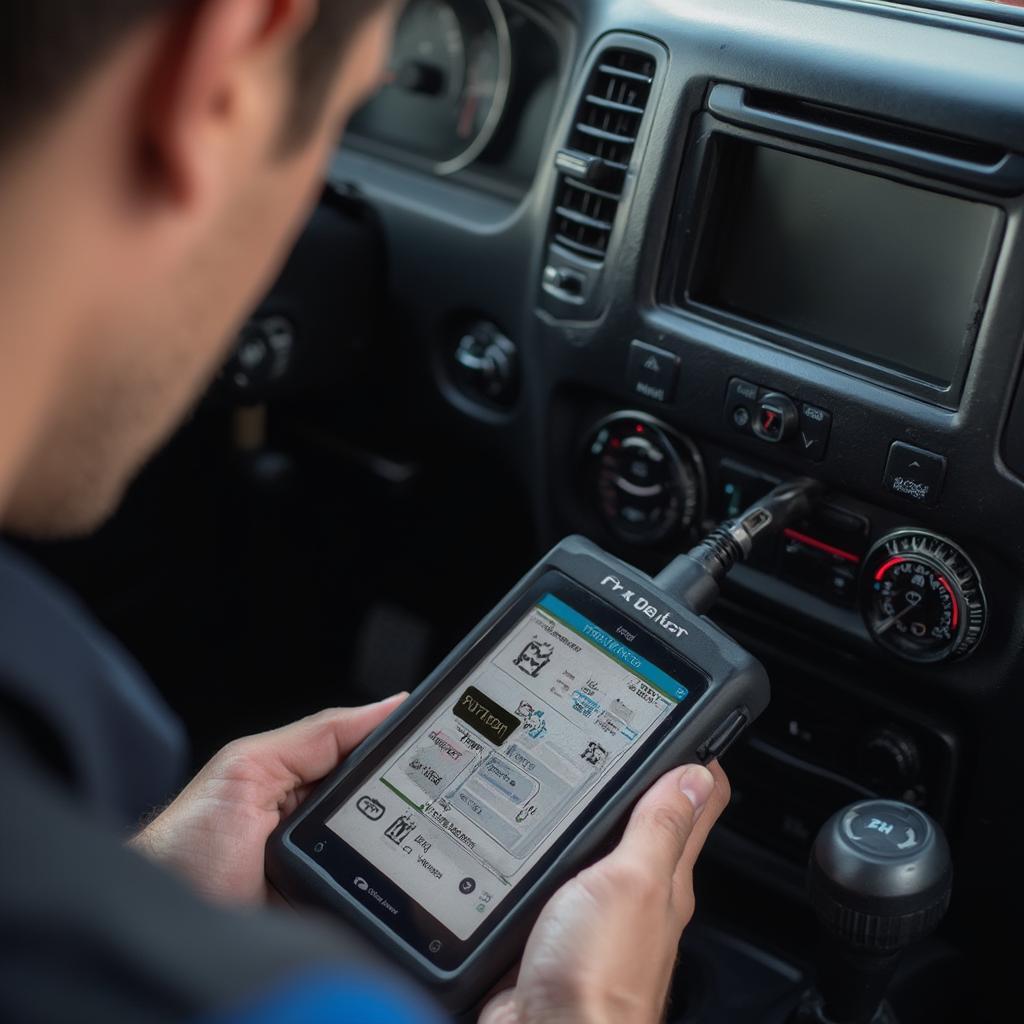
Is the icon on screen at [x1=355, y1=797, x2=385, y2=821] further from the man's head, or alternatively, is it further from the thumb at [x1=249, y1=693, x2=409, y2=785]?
the man's head

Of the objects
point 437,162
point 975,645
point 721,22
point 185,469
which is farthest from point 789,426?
point 185,469

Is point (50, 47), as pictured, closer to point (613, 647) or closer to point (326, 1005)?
point (326, 1005)

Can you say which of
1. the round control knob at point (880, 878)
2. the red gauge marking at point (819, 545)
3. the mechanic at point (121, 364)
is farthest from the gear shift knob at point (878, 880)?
the mechanic at point (121, 364)

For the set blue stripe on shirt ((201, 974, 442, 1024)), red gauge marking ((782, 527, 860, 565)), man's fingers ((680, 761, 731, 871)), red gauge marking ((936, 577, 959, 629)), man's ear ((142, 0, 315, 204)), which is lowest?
man's fingers ((680, 761, 731, 871))

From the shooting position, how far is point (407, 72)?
5.67 feet

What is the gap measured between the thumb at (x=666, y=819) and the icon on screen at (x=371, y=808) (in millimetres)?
206

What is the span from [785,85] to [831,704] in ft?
1.84

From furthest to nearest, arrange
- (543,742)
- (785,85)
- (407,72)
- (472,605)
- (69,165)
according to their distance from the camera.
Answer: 1. (472,605)
2. (407,72)
3. (785,85)
4. (543,742)
5. (69,165)

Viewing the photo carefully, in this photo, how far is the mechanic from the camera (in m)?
0.43

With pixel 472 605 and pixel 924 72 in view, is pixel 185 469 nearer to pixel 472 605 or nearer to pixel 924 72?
pixel 472 605

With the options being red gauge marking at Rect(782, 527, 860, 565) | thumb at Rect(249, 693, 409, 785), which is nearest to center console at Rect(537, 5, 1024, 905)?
red gauge marking at Rect(782, 527, 860, 565)

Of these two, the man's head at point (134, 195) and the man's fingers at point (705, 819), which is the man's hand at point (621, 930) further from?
the man's head at point (134, 195)

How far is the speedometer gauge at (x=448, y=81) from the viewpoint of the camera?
165 cm

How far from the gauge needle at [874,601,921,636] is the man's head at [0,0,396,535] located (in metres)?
0.74
